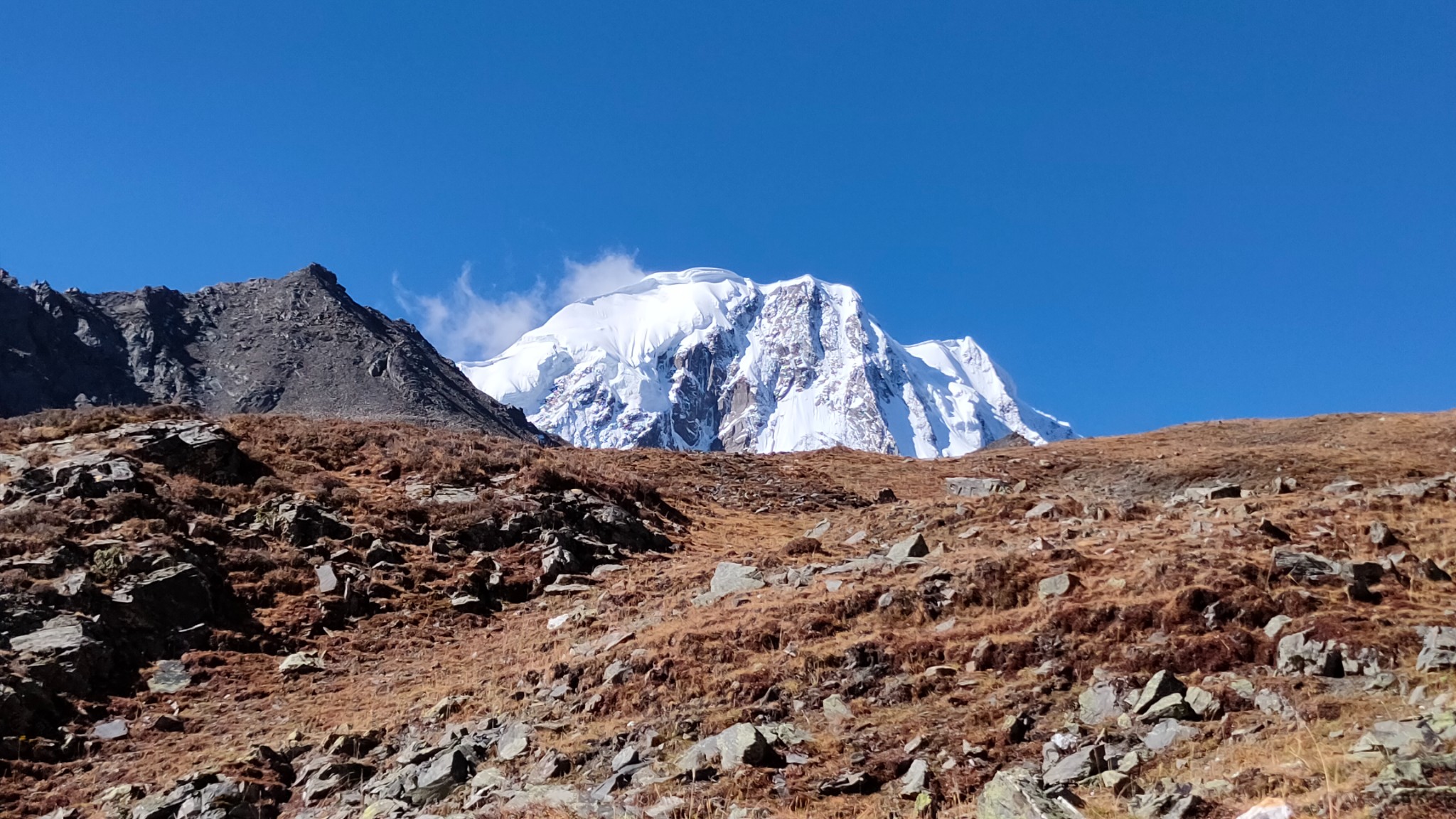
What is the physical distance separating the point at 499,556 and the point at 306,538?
14.7 ft

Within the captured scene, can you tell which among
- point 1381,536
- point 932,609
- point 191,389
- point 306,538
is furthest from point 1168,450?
point 191,389

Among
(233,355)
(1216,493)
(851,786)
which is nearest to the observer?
(851,786)

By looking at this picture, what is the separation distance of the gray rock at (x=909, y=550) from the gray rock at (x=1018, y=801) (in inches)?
338

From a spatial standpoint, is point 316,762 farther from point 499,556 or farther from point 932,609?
point 499,556

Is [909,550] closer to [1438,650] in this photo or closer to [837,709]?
[837,709]

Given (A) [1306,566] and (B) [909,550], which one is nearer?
(A) [1306,566]

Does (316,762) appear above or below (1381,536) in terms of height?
below

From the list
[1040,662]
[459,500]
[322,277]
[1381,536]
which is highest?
[322,277]

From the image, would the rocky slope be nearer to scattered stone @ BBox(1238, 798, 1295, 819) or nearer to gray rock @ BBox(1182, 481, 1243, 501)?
gray rock @ BBox(1182, 481, 1243, 501)

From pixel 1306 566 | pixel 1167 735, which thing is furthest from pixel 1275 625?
pixel 1167 735

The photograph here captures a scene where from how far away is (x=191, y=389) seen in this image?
5620 inches

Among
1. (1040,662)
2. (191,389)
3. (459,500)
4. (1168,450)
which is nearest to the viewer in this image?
(1040,662)

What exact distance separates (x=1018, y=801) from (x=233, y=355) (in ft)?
563

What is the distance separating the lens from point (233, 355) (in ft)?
510
